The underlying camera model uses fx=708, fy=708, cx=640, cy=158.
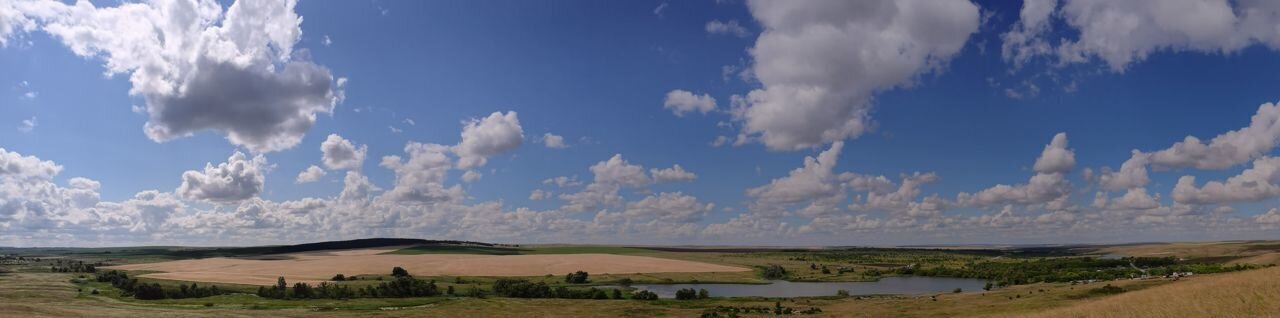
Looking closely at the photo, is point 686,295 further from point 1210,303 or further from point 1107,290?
point 1210,303

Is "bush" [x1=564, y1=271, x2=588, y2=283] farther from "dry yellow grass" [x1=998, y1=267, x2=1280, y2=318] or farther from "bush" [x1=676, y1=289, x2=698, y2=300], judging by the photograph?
"dry yellow grass" [x1=998, y1=267, x2=1280, y2=318]

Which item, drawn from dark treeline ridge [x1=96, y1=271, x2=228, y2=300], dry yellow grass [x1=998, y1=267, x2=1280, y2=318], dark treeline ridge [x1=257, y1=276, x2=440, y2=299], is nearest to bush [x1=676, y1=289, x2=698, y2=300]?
dark treeline ridge [x1=257, y1=276, x2=440, y2=299]

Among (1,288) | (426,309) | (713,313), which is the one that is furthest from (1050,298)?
(1,288)

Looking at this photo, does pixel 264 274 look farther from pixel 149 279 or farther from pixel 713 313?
pixel 713 313

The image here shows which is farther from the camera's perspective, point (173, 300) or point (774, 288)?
point (774, 288)

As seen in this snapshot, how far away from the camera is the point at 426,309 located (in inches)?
4417

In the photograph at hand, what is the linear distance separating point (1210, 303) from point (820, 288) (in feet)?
413

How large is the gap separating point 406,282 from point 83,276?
288ft

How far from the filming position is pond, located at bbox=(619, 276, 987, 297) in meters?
155

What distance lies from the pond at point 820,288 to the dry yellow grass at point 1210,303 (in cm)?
9517

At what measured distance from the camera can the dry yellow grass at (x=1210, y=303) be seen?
42.7 metres

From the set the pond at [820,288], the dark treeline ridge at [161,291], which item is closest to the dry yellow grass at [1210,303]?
the pond at [820,288]

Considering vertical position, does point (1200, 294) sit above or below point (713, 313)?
above

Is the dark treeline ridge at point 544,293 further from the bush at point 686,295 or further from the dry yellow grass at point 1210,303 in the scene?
the dry yellow grass at point 1210,303
